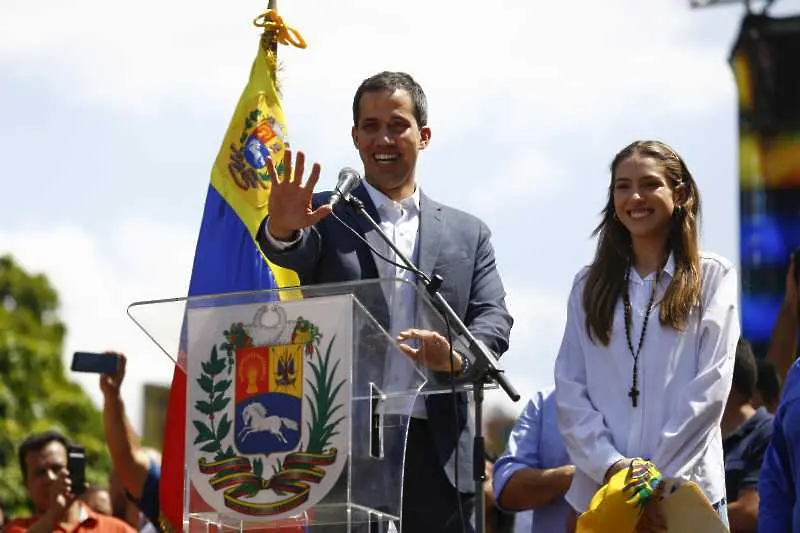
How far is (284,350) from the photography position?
517 cm

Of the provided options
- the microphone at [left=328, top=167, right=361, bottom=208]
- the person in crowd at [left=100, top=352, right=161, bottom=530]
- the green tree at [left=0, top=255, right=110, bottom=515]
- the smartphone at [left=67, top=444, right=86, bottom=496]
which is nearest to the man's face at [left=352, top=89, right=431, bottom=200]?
the microphone at [left=328, top=167, right=361, bottom=208]

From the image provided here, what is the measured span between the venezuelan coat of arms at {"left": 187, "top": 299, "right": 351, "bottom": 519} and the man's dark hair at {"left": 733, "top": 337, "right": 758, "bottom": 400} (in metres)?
2.82

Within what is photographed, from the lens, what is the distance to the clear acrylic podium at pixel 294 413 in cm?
507

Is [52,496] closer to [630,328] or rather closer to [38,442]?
[38,442]

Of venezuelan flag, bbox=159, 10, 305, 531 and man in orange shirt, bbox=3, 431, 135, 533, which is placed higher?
venezuelan flag, bbox=159, 10, 305, 531

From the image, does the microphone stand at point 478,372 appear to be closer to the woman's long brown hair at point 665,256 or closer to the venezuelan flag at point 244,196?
the woman's long brown hair at point 665,256

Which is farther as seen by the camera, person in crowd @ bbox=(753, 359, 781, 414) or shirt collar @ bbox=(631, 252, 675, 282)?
person in crowd @ bbox=(753, 359, 781, 414)

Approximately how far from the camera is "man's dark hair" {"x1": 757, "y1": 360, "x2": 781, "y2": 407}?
27.2 ft

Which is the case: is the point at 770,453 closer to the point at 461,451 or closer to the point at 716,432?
the point at 716,432

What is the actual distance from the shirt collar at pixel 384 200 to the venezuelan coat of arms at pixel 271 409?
1237 millimetres

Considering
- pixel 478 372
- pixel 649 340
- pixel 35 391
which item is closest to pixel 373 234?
pixel 478 372

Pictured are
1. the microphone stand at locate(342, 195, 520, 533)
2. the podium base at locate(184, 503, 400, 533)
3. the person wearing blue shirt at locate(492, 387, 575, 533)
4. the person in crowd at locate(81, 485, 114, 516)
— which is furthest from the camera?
the person in crowd at locate(81, 485, 114, 516)

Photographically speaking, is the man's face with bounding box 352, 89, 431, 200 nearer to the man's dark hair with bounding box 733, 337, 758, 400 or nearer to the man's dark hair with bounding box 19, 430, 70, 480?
the man's dark hair with bounding box 733, 337, 758, 400

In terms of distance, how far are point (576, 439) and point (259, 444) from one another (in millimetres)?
1179
